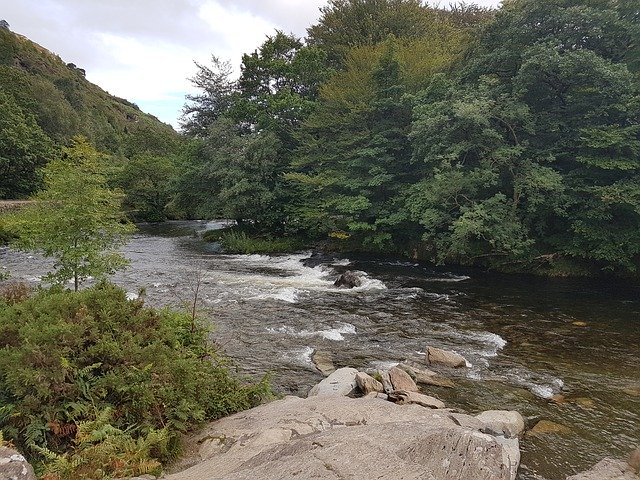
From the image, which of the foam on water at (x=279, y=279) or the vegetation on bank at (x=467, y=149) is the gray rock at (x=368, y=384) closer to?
the foam on water at (x=279, y=279)

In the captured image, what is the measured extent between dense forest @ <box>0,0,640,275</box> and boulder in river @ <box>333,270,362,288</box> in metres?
4.19

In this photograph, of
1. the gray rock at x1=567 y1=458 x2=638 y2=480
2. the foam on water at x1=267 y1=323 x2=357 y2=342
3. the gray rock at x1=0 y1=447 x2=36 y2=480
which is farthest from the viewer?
the foam on water at x1=267 y1=323 x2=357 y2=342

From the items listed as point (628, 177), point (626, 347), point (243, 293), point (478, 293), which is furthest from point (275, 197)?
point (626, 347)

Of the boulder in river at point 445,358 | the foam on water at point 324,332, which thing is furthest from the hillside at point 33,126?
the boulder in river at point 445,358

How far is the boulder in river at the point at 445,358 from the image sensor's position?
8.95 m

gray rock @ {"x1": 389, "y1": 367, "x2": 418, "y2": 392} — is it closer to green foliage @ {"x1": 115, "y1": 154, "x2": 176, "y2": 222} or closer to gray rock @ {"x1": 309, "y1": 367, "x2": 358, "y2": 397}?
gray rock @ {"x1": 309, "y1": 367, "x2": 358, "y2": 397}

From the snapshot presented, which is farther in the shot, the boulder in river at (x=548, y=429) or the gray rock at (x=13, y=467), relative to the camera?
the boulder in river at (x=548, y=429)

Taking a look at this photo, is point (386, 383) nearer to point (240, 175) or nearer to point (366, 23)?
point (240, 175)

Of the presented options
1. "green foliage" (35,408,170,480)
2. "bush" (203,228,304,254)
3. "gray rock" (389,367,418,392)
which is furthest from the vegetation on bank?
"green foliage" (35,408,170,480)

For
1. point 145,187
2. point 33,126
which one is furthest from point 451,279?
point 33,126

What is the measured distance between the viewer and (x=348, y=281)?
16578 mm

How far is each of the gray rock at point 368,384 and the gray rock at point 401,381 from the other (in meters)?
0.26

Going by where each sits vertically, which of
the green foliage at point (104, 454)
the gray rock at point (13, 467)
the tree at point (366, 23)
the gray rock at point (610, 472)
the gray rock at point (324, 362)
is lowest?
the gray rock at point (324, 362)

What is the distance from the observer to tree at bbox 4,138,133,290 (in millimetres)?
9367
